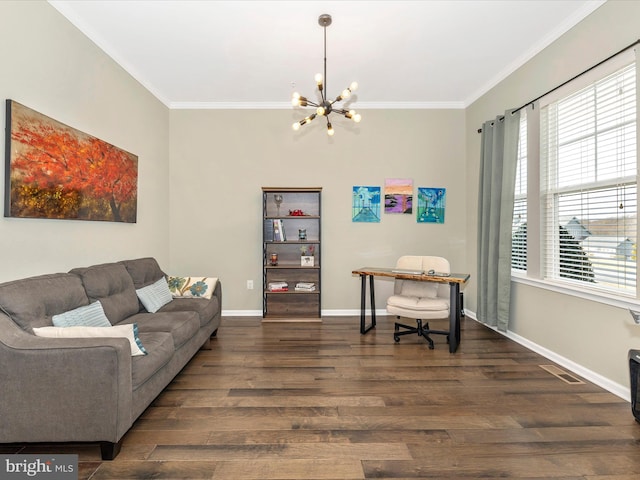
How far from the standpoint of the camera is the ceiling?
2791 millimetres

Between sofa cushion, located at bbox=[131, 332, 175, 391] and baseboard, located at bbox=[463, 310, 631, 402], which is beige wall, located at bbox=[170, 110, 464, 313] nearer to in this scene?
baseboard, located at bbox=[463, 310, 631, 402]

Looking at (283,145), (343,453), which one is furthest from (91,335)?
(283,145)

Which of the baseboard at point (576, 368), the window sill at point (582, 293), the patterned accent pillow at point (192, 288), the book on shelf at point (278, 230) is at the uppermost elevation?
the book on shelf at point (278, 230)

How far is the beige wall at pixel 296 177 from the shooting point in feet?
15.6

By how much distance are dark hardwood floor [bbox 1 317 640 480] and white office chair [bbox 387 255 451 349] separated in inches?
15.9

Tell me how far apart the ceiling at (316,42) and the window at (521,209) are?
0.81 meters

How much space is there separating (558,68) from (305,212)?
3.20 m

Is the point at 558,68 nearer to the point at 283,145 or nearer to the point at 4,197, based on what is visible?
the point at 283,145

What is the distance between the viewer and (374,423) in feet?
7.02

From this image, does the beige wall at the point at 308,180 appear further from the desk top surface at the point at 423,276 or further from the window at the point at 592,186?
the window at the point at 592,186

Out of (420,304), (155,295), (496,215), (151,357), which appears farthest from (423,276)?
(155,295)

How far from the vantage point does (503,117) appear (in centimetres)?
383

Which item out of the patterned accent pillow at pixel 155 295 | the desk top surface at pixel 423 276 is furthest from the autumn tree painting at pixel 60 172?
the desk top surface at pixel 423 276

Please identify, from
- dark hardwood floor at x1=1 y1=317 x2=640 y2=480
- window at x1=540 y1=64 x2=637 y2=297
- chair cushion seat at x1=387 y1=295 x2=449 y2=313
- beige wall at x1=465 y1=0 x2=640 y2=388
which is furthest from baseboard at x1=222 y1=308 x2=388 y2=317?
window at x1=540 y1=64 x2=637 y2=297
